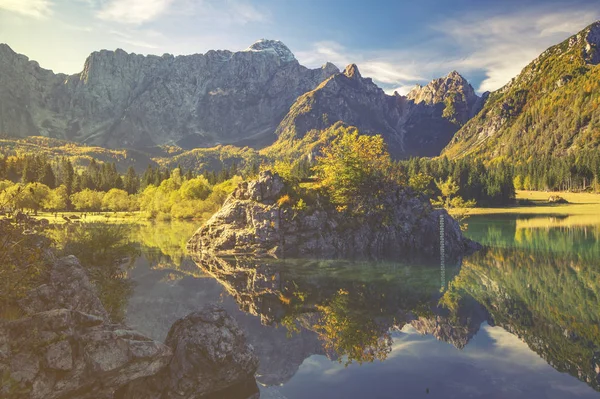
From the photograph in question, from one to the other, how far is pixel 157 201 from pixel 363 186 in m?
88.7

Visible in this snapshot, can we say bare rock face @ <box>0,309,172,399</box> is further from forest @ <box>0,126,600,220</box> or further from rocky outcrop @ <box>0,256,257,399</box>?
forest @ <box>0,126,600,220</box>

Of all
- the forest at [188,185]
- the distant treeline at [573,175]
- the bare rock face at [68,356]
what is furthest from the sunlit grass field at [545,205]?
the bare rock face at [68,356]

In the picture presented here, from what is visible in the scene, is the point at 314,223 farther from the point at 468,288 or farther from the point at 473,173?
the point at 473,173

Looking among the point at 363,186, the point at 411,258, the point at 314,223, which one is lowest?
the point at 411,258

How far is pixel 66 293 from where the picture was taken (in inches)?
679

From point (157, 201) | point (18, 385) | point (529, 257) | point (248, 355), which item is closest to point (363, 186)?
point (529, 257)

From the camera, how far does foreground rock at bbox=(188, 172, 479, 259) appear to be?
53.9m

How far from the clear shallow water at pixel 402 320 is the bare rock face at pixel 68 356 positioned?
19.3 feet

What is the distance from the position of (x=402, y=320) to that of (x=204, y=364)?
14633 mm

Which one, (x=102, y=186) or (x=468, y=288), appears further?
(x=102, y=186)

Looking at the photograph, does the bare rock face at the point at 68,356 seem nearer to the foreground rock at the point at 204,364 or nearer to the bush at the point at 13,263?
the foreground rock at the point at 204,364

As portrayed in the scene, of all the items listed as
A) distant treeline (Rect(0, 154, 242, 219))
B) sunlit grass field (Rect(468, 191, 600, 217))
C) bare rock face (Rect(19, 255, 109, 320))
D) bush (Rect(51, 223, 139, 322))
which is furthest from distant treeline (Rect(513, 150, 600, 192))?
bare rock face (Rect(19, 255, 109, 320))

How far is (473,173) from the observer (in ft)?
570

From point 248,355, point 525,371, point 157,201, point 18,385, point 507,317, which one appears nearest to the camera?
point 18,385
